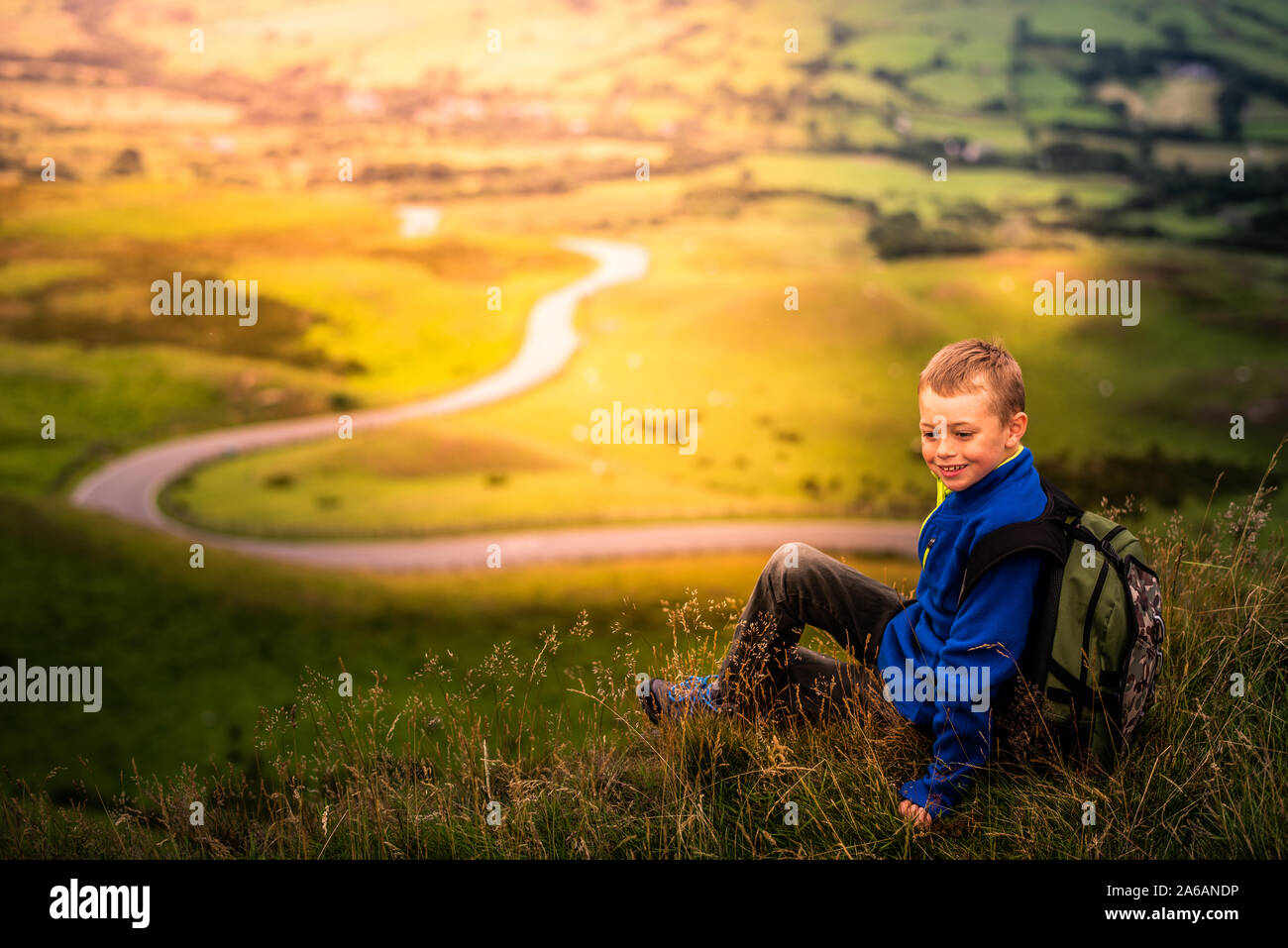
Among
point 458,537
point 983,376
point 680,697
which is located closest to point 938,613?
point 983,376

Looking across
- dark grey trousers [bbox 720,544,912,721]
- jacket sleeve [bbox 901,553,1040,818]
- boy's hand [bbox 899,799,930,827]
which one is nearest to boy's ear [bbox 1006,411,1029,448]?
jacket sleeve [bbox 901,553,1040,818]

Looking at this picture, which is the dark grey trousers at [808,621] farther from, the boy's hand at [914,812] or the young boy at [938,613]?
the boy's hand at [914,812]

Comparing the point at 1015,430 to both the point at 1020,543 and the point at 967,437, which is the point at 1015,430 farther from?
the point at 1020,543

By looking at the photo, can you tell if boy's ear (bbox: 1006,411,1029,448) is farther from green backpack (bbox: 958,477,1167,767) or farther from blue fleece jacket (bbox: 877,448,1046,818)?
green backpack (bbox: 958,477,1167,767)

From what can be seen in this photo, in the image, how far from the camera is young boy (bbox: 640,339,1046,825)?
2699mm

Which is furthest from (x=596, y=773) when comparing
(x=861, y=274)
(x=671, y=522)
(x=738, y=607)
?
(x=861, y=274)

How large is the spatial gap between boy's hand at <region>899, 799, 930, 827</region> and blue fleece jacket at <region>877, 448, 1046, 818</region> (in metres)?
0.02

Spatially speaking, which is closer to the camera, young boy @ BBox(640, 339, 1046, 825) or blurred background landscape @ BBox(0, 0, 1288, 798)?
young boy @ BBox(640, 339, 1046, 825)

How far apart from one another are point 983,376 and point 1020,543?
0.51 metres

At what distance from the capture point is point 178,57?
3900 centimetres

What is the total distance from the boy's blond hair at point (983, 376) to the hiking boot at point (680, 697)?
4.14 ft

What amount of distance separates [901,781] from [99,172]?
47.9 m

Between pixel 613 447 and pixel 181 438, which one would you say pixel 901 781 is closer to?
pixel 613 447

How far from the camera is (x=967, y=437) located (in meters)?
2.81
